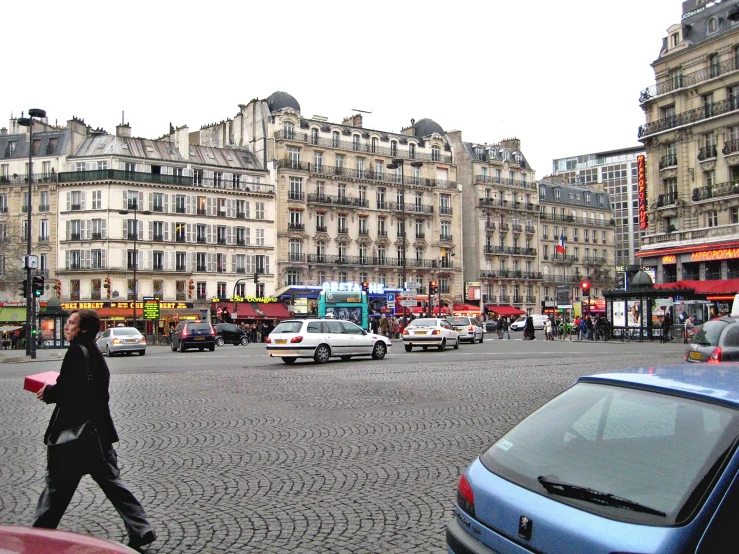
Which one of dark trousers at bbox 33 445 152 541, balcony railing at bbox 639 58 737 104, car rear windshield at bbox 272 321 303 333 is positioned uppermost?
balcony railing at bbox 639 58 737 104

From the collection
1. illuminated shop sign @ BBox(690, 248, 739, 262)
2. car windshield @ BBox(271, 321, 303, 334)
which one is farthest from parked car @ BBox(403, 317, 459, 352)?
illuminated shop sign @ BBox(690, 248, 739, 262)

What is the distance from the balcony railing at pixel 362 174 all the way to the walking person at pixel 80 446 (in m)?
68.0

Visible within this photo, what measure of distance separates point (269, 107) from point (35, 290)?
157ft

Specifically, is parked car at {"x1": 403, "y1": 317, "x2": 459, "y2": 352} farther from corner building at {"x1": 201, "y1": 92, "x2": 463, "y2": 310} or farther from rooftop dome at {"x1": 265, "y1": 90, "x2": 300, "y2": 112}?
rooftop dome at {"x1": 265, "y1": 90, "x2": 300, "y2": 112}

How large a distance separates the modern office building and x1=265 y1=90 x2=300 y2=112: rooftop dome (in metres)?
56.4

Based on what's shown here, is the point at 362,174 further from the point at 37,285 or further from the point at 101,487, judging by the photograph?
the point at 101,487

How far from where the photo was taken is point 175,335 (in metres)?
38.9

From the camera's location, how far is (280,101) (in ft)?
250

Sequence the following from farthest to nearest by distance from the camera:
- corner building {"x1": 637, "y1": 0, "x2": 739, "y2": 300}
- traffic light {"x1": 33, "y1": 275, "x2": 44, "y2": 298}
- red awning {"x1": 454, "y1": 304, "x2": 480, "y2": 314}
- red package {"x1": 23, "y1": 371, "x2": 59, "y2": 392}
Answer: red awning {"x1": 454, "y1": 304, "x2": 480, "y2": 314} < corner building {"x1": 637, "y1": 0, "x2": 739, "y2": 300} < traffic light {"x1": 33, "y1": 275, "x2": 44, "y2": 298} < red package {"x1": 23, "y1": 371, "x2": 59, "y2": 392}

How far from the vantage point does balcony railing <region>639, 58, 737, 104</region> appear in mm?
49094

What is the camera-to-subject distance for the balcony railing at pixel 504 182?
287 feet

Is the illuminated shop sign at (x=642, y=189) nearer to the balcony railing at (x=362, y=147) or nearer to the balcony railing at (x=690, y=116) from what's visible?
the balcony railing at (x=690, y=116)

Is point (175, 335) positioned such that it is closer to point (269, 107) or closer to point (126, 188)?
point (126, 188)

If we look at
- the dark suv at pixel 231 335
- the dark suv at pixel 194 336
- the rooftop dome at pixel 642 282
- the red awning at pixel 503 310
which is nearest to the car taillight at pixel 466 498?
the dark suv at pixel 194 336
